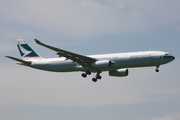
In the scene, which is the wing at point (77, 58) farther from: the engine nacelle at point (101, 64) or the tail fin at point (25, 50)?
the tail fin at point (25, 50)

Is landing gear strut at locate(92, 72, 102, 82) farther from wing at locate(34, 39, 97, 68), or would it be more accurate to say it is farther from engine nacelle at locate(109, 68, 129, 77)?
wing at locate(34, 39, 97, 68)

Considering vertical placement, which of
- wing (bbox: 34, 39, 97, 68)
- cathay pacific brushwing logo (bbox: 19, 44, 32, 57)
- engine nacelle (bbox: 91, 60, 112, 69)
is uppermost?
cathay pacific brushwing logo (bbox: 19, 44, 32, 57)

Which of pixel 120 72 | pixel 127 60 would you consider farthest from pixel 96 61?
pixel 120 72

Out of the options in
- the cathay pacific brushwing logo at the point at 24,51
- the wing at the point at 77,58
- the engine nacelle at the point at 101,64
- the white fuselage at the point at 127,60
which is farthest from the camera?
the cathay pacific brushwing logo at the point at 24,51

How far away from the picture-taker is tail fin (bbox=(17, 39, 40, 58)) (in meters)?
80.6

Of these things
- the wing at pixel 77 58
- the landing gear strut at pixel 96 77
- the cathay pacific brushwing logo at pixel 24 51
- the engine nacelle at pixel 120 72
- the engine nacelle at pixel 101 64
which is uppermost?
the cathay pacific brushwing logo at pixel 24 51

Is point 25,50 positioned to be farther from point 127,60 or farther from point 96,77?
point 127,60

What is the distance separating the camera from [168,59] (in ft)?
223

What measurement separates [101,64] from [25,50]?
62.4ft

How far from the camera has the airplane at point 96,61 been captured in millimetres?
67188

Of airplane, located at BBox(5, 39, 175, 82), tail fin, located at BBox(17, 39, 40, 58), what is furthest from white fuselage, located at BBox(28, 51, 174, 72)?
tail fin, located at BBox(17, 39, 40, 58)

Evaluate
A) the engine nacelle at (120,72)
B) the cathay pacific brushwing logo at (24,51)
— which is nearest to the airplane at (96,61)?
the engine nacelle at (120,72)

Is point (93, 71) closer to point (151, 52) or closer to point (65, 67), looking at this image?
point (65, 67)

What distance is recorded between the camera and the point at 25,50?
82000 mm
